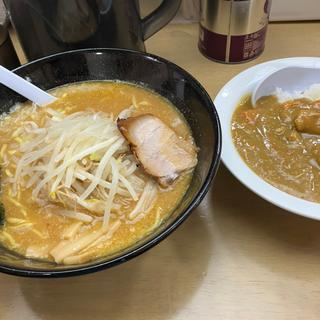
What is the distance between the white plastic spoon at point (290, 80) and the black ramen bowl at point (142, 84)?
8.6 inches

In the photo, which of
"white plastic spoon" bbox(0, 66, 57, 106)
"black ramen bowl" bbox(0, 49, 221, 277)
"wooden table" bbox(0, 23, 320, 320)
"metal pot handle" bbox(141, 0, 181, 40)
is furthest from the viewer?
"metal pot handle" bbox(141, 0, 181, 40)

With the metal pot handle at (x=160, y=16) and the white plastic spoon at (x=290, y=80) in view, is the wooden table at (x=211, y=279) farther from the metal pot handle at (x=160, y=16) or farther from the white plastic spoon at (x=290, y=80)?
the metal pot handle at (x=160, y=16)

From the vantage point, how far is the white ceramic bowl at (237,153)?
2.32 ft

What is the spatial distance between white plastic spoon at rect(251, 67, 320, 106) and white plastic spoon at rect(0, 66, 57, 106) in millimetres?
517

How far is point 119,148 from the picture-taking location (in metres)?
0.80

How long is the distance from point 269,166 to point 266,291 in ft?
0.82

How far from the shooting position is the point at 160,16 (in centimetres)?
102

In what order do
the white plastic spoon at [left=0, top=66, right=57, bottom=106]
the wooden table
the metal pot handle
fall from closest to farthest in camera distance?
the wooden table
the white plastic spoon at [left=0, top=66, right=57, bottom=106]
the metal pot handle

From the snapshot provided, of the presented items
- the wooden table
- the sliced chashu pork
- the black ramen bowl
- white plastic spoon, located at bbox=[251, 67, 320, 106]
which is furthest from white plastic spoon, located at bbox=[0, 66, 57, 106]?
white plastic spoon, located at bbox=[251, 67, 320, 106]

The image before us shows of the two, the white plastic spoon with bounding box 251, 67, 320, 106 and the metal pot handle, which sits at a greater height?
the metal pot handle

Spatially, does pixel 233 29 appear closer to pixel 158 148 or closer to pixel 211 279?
pixel 158 148

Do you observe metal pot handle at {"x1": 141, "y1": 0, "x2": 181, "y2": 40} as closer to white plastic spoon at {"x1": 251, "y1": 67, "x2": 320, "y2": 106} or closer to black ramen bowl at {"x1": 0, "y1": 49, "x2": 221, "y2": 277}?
black ramen bowl at {"x1": 0, "y1": 49, "x2": 221, "y2": 277}

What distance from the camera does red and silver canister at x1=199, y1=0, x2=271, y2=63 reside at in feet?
3.44

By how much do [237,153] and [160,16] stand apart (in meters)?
0.44
